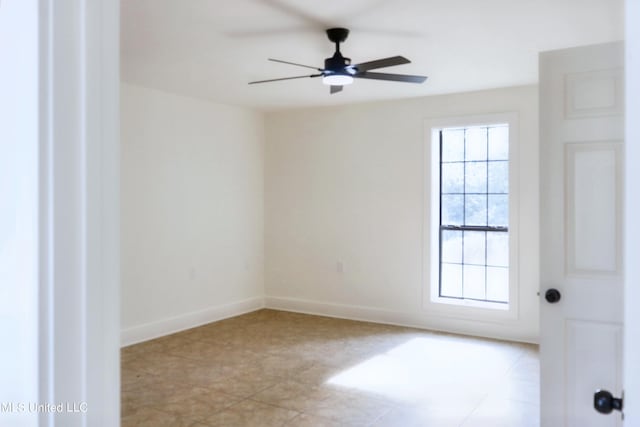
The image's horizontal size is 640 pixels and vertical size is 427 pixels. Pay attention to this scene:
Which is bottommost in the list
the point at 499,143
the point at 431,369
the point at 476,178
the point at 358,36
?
the point at 431,369

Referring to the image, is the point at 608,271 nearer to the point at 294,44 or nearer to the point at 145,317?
the point at 294,44

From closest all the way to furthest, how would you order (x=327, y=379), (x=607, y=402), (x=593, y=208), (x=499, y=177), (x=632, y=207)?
(x=632, y=207) < (x=607, y=402) < (x=593, y=208) < (x=327, y=379) < (x=499, y=177)

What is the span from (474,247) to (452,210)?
46 cm

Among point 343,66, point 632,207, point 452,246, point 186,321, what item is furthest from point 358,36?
point 186,321

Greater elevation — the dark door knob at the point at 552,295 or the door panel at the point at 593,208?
the door panel at the point at 593,208

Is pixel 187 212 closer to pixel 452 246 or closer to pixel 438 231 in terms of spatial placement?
pixel 438 231

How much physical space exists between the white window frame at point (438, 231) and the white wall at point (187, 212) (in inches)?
87.6

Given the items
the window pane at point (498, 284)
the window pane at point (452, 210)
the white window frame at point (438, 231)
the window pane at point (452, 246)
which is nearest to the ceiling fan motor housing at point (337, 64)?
the white window frame at point (438, 231)

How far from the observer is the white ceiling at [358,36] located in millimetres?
2850

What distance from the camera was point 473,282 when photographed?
5238mm

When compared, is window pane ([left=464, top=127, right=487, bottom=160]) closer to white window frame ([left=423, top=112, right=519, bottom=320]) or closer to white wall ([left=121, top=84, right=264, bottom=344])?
white window frame ([left=423, top=112, right=519, bottom=320])

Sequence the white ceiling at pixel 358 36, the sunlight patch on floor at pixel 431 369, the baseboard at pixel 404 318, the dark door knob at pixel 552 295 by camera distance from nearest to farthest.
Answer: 1. the dark door knob at pixel 552 295
2. the white ceiling at pixel 358 36
3. the sunlight patch on floor at pixel 431 369
4. the baseboard at pixel 404 318

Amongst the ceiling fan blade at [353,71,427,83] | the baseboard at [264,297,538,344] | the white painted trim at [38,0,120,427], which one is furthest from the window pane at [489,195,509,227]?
the white painted trim at [38,0,120,427]
